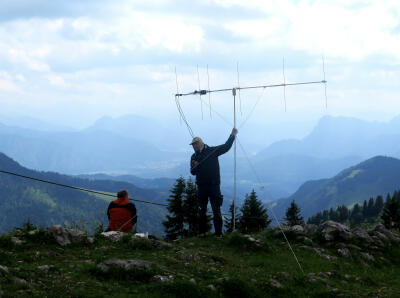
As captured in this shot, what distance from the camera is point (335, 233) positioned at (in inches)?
622

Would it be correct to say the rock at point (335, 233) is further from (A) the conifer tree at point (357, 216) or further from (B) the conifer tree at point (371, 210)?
(B) the conifer tree at point (371, 210)

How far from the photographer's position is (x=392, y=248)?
1577cm

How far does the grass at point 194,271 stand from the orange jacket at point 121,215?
7.57ft

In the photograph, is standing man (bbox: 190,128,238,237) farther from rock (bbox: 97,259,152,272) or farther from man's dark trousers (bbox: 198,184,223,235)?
rock (bbox: 97,259,152,272)

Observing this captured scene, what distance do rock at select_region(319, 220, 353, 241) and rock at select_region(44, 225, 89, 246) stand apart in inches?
364

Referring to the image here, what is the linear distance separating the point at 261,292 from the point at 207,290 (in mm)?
1411

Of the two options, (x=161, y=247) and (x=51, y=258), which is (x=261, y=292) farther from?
(x=51, y=258)

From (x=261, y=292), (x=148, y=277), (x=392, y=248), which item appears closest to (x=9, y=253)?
(x=148, y=277)

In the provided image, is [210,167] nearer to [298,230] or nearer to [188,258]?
[188,258]

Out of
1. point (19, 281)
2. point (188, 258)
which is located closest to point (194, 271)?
point (188, 258)

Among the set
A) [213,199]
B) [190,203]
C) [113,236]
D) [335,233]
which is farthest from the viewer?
[190,203]

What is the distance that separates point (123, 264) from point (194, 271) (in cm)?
186

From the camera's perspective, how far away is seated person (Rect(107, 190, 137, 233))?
599 inches

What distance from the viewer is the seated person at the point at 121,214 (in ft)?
49.9
